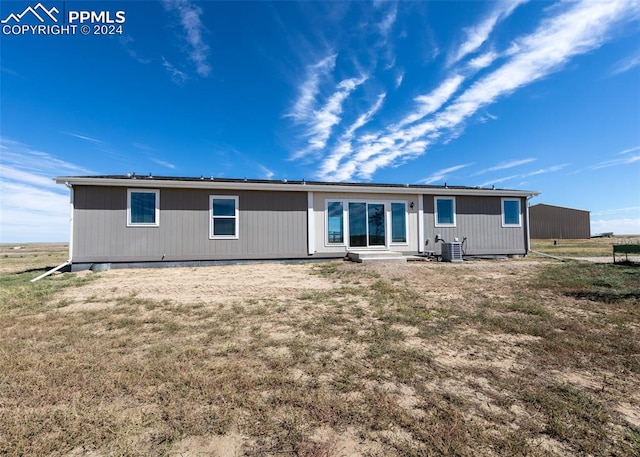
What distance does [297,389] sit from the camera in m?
2.23

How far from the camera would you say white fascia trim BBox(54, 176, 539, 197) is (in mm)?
9062

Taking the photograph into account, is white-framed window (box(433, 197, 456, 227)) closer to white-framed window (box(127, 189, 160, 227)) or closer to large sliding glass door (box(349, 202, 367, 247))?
large sliding glass door (box(349, 202, 367, 247))

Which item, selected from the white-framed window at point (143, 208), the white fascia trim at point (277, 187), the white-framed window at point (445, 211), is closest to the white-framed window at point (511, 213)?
the white fascia trim at point (277, 187)

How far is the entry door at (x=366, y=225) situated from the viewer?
11.2m

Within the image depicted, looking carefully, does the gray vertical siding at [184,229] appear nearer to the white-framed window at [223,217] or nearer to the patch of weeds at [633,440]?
the white-framed window at [223,217]

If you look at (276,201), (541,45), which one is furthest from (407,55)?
(276,201)

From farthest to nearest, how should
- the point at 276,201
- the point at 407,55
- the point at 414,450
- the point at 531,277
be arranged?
the point at 407,55 → the point at 276,201 → the point at 531,277 → the point at 414,450

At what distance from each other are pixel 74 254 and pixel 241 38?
960cm

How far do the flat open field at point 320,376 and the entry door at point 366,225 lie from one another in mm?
6007

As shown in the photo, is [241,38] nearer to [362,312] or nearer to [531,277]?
[362,312]

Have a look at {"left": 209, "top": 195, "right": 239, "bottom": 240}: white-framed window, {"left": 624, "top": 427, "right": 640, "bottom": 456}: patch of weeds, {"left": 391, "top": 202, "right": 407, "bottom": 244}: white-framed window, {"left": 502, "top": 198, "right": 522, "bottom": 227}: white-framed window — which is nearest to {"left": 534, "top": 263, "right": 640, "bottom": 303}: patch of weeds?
{"left": 502, "top": 198, "right": 522, "bottom": 227}: white-framed window

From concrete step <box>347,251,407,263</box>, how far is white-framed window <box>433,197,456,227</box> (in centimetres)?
257

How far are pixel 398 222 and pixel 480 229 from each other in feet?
12.2

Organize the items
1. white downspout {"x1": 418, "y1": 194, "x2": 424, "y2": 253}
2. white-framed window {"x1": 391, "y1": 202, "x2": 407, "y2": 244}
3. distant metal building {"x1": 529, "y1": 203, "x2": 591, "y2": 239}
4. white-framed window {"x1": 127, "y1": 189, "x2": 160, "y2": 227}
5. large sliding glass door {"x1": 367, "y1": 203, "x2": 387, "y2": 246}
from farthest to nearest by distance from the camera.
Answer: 1. distant metal building {"x1": 529, "y1": 203, "x2": 591, "y2": 239}
2. white downspout {"x1": 418, "y1": 194, "x2": 424, "y2": 253}
3. white-framed window {"x1": 391, "y1": 202, "x2": 407, "y2": 244}
4. large sliding glass door {"x1": 367, "y1": 203, "x2": 387, "y2": 246}
5. white-framed window {"x1": 127, "y1": 189, "x2": 160, "y2": 227}
